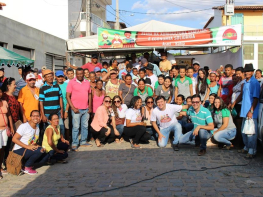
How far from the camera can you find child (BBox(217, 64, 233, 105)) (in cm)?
797

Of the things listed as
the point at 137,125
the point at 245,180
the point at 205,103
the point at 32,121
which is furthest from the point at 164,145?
the point at 32,121

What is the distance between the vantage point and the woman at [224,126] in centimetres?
686

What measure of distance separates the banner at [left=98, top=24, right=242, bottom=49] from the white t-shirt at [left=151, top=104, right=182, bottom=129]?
415 centimetres

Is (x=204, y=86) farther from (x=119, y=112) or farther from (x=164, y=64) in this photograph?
(x=164, y=64)

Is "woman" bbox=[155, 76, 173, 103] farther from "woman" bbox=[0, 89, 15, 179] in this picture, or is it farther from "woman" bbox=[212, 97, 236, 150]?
"woman" bbox=[0, 89, 15, 179]

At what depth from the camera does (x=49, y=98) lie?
6.59 metres

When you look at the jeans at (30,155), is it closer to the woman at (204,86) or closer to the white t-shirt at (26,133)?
the white t-shirt at (26,133)

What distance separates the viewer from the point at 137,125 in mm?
7648

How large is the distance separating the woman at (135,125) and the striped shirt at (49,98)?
1986 millimetres

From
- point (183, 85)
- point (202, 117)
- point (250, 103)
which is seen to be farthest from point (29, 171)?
point (183, 85)

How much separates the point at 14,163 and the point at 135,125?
3.26m

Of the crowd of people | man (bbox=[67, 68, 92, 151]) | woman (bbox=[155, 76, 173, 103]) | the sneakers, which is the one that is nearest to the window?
the crowd of people

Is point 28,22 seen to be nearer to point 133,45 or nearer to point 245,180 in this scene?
point 133,45

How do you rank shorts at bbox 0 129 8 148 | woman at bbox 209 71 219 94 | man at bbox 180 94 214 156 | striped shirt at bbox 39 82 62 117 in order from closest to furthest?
shorts at bbox 0 129 8 148 → striped shirt at bbox 39 82 62 117 → man at bbox 180 94 214 156 → woman at bbox 209 71 219 94
